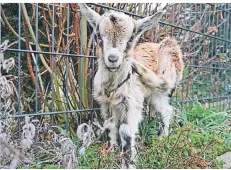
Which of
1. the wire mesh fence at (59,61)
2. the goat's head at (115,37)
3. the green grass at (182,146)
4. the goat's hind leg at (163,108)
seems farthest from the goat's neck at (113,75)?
the goat's hind leg at (163,108)

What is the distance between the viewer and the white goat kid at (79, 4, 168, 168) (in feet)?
11.5

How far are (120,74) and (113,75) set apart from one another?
0.07m

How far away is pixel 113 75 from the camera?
384 cm

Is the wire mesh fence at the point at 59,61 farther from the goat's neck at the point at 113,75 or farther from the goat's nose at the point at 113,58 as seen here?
the goat's nose at the point at 113,58

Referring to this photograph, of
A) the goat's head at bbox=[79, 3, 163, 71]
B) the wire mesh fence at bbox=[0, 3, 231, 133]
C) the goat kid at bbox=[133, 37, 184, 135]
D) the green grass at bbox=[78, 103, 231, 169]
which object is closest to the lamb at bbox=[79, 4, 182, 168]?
the goat's head at bbox=[79, 3, 163, 71]

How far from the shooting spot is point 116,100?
3955mm

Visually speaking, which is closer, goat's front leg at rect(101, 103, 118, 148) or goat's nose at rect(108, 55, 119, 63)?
goat's nose at rect(108, 55, 119, 63)

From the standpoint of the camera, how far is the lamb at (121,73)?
3508 mm

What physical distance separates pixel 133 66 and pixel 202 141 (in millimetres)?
1322

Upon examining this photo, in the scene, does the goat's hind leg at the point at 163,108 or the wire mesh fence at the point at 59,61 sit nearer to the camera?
the wire mesh fence at the point at 59,61

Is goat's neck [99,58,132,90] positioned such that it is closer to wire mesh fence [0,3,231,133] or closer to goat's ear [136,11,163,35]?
goat's ear [136,11,163,35]

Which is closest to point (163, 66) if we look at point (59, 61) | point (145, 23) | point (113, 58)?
point (145, 23)

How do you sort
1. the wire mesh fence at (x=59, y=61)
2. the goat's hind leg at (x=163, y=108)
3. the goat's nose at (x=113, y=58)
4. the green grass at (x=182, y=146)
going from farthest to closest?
the goat's hind leg at (x=163, y=108)
the wire mesh fence at (x=59, y=61)
the green grass at (x=182, y=146)
the goat's nose at (x=113, y=58)

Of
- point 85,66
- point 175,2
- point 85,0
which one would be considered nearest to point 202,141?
point 85,66
